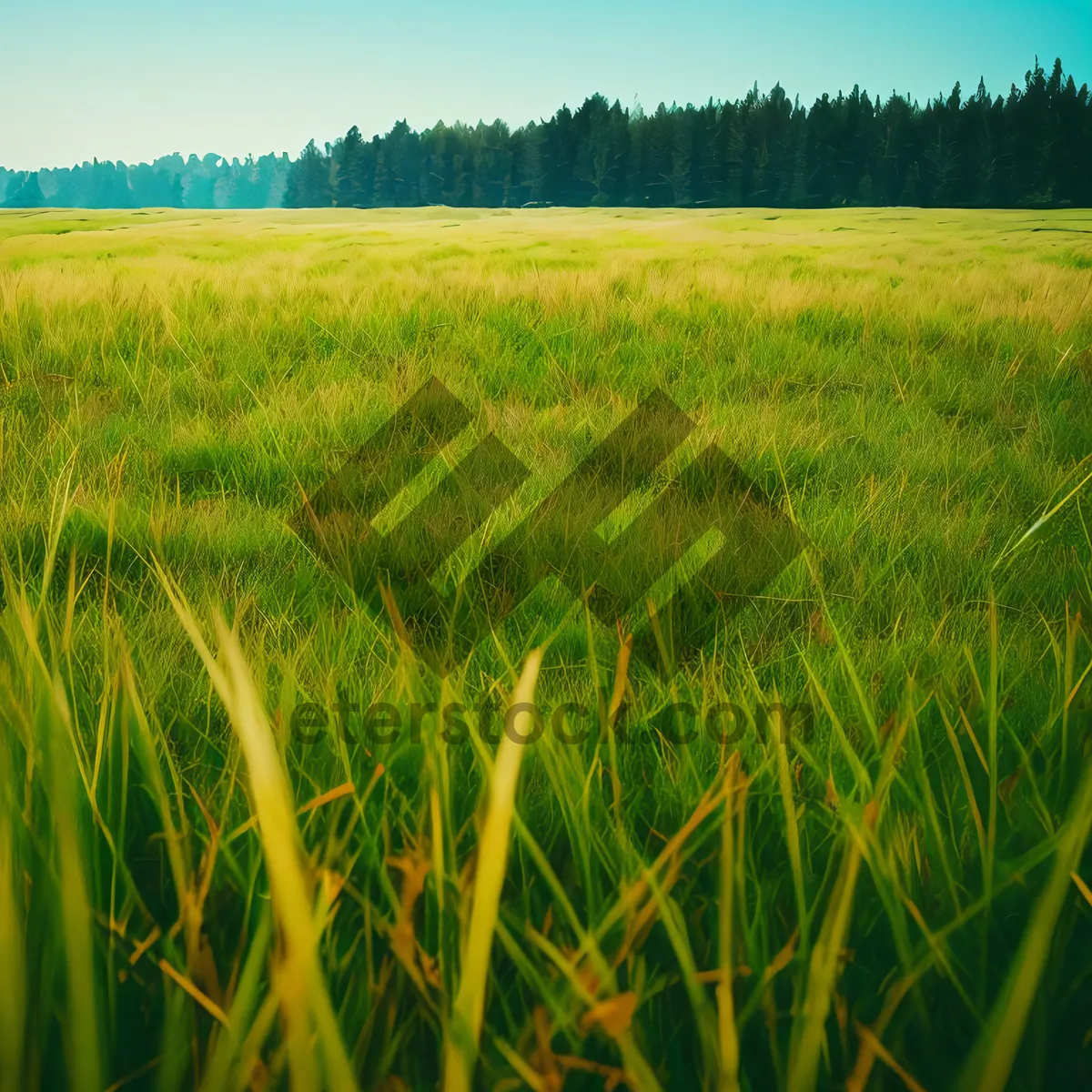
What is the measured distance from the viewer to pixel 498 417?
2385 mm

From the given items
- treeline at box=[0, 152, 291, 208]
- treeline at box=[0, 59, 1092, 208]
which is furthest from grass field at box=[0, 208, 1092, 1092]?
treeline at box=[0, 152, 291, 208]

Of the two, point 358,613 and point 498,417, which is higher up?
point 498,417

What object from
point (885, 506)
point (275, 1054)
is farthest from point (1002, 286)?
point (275, 1054)

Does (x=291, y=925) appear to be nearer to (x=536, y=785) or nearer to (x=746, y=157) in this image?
(x=536, y=785)

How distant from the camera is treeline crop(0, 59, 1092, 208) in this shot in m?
44.7

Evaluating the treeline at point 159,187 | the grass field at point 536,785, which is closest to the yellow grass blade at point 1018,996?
the grass field at point 536,785

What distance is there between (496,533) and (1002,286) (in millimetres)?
5004

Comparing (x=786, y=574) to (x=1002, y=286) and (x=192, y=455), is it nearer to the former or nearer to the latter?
(x=192, y=455)
